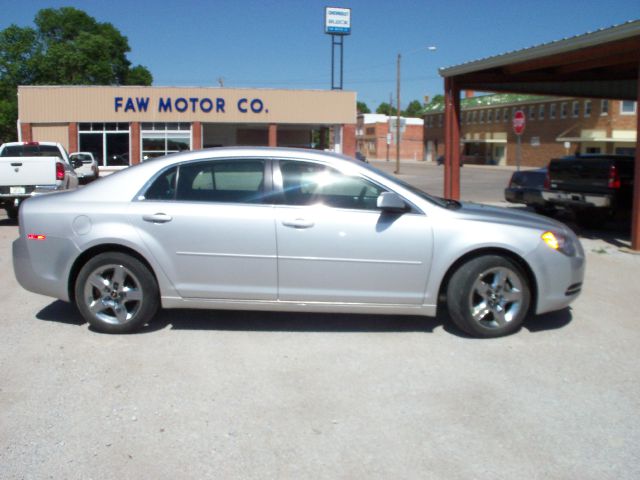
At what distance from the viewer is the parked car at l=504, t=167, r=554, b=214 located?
15.2 meters

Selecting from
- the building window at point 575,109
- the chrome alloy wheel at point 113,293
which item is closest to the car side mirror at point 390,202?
the chrome alloy wheel at point 113,293

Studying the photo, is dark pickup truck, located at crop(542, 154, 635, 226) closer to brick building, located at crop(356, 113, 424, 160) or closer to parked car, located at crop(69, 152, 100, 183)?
parked car, located at crop(69, 152, 100, 183)

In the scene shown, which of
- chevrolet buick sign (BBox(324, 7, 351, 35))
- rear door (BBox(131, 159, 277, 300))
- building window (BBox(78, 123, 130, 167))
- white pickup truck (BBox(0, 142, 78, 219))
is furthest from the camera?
chevrolet buick sign (BBox(324, 7, 351, 35))

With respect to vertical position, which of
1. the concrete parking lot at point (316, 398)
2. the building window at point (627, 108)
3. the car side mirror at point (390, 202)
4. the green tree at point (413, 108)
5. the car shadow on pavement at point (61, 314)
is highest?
the green tree at point (413, 108)

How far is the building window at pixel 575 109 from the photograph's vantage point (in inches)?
2229

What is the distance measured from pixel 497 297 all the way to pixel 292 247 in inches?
70.8

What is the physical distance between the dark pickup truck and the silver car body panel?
25.3 ft

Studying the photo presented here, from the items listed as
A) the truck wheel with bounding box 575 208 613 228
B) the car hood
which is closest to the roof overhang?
the truck wheel with bounding box 575 208 613 228

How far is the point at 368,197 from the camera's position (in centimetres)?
583

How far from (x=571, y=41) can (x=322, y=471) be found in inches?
413

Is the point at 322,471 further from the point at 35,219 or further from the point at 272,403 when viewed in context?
the point at 35,219

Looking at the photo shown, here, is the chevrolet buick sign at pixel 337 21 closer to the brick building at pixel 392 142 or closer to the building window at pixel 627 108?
the building window at pixel 627 108

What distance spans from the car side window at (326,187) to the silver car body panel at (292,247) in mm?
69

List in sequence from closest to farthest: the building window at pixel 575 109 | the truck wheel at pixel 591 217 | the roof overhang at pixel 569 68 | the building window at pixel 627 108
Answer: the roof overhang at pixel 569 68, the truck wheel at pixel 591 217, the building window at pixel 627 108, the building window at pixel 575 109
